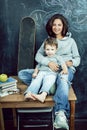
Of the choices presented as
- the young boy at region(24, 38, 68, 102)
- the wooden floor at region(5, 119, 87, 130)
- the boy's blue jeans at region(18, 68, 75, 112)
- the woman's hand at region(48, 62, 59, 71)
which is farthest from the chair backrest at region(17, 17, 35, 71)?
the wooden floor at region(5, 119, 87, 130)

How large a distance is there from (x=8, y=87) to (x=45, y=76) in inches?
13.6

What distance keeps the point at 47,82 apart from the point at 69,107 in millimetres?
290

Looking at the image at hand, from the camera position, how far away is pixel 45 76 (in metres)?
2.71

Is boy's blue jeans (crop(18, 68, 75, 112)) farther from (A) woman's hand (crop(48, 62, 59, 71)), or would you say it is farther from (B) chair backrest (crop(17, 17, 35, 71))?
(B) chair backrest (crop(17, 17, 35, 71))

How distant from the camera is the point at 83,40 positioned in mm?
3090

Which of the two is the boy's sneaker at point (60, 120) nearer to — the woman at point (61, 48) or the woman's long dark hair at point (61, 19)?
the woman at point (61, 48)

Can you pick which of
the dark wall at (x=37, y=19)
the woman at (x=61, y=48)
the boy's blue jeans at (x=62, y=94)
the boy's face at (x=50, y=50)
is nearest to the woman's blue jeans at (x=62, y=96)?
the boy's blue jeans at (x=62, y=94)

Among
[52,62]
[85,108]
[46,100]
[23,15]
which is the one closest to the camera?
[46,100]

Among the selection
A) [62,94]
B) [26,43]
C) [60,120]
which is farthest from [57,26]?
[60,120]

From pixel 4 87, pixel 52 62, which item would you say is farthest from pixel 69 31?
pixel 4 87

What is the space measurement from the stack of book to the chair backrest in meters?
0.36

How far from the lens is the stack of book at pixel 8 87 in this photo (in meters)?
2.68

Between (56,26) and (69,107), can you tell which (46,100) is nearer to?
(69,107)

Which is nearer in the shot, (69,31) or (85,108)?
(69,31)
